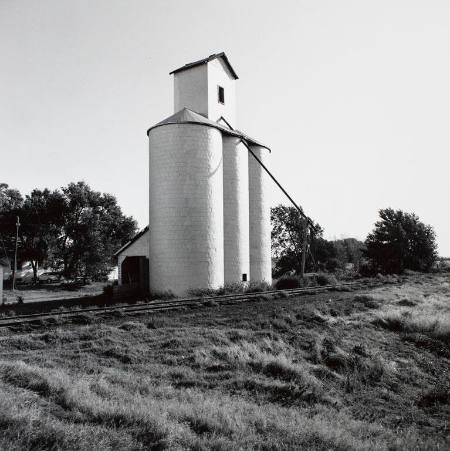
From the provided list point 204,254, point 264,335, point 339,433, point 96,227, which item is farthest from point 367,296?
point 96,227

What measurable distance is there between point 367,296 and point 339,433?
16854 millimetres

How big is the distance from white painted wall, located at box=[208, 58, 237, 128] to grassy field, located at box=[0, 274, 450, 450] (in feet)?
55.2

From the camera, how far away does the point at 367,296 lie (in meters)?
21.7

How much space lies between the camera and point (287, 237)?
6794 cm

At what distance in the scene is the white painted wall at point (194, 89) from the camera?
27.8m

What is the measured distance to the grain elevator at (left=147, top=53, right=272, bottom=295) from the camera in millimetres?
23688

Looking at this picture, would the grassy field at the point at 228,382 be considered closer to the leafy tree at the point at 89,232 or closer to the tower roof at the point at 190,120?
the tower roof at the point at 190,120

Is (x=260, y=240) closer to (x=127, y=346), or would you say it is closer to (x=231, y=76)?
(x=231, y=76)

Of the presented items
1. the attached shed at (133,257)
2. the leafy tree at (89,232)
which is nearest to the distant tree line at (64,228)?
the leafy tree at (89,232)

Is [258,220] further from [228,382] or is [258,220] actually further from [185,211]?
[228,382]

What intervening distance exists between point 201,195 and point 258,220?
681 cm

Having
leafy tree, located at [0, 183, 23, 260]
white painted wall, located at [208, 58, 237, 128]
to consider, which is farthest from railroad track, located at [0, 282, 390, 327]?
leafy tree, located at [0, 183, 23, 260]

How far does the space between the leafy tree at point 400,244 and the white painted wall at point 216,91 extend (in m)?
32.1

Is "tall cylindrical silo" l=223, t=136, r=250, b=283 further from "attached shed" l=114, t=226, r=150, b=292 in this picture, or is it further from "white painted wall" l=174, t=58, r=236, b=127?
"attached shed" l=114, t=226, r=150, b=292
